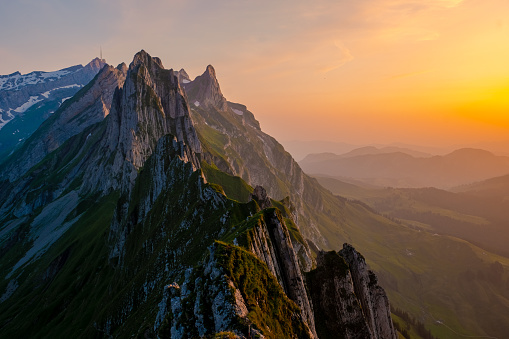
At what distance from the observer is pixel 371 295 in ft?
170

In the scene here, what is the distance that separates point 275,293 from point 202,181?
165 feet

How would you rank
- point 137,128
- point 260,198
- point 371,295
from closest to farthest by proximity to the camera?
point 371,295
point 260,198
point 137,128

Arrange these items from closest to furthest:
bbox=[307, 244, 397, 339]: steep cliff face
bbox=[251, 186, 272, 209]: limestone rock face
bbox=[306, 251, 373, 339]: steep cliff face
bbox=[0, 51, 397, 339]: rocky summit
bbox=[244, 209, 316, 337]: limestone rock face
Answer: bbox=[0, 51, 397, 339]: rocky summit → bbox=[244, 209, 316, 337]: limestone rock face → bbox=[306, 251, 373, 339]: steep cliff face → bbox=[307, 244, 397, 339]: steep cliff face → bbox=[251, 186, 272, 209]: limestone rock face

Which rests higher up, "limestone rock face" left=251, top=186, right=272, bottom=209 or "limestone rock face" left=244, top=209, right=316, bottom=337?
"limestone rock face" left=251, top=186, right=272, bottom=209

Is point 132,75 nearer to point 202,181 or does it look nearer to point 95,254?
point 95,254

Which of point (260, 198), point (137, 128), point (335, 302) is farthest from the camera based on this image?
point (137, 128)

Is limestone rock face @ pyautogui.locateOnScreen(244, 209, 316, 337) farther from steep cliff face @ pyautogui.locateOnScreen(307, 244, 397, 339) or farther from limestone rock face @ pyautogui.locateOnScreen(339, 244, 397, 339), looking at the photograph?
limestone rock face @ pyautogui.locateOnScreen(339, 244, 397, 339)

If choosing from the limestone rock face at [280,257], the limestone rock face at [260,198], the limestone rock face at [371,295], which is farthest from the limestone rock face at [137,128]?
the limestone rock face at [371,295]

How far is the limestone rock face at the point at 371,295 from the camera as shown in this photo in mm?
50556

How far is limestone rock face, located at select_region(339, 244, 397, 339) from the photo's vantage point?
1990 inches

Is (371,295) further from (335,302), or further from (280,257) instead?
(280,257)

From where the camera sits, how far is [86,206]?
7249 inches

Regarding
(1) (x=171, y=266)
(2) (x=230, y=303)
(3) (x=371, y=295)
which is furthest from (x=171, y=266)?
(3) (x=371, y=295)

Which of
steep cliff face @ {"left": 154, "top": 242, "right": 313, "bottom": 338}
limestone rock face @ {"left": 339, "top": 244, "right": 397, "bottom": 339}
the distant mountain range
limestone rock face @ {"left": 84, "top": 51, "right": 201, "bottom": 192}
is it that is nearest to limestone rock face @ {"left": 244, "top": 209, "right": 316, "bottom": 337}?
the distant mountain range
